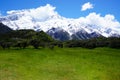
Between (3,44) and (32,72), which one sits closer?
(32,72)

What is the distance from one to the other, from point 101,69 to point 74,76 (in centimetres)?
1267

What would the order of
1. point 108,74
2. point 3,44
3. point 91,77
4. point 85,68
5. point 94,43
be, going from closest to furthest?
point 91,77, point 108,74, point 85,68, point 3,44, point 94,43

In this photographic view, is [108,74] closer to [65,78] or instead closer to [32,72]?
[65,78]

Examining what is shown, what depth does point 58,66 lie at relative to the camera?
6116 cm

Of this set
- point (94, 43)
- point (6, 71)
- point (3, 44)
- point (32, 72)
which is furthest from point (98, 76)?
point (94, 43)

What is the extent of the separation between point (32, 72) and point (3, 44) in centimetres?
7413

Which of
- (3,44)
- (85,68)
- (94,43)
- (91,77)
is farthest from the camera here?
(94,43)

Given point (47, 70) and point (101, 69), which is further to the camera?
point (101, 69)

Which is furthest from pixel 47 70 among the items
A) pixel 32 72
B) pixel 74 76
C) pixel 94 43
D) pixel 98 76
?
pixel 94 43

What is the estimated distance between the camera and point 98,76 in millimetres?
52531

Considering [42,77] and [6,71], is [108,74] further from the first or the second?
[6,71]

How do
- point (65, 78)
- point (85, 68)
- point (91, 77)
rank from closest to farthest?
1. point (65, 78)
2. point (91, 77)
3. point (85, 68)

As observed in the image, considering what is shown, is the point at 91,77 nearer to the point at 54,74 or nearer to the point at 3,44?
the point at 54,74

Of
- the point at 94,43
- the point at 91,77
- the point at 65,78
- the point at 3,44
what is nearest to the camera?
the point at 65,78
